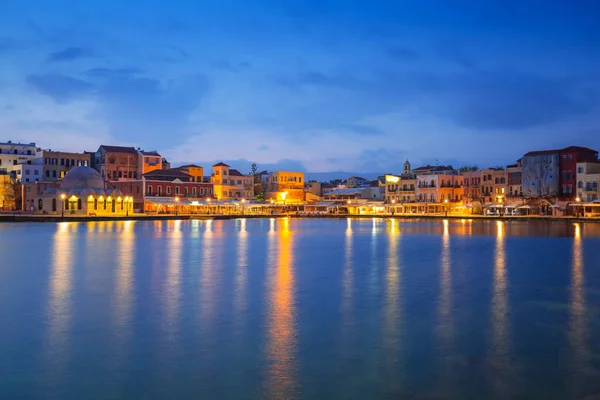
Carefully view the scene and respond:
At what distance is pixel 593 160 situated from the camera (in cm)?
7231

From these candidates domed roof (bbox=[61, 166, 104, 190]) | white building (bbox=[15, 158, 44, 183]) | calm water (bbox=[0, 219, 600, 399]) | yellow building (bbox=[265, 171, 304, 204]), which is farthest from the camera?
yellow building (bbox=[265, 171, 304, 204])

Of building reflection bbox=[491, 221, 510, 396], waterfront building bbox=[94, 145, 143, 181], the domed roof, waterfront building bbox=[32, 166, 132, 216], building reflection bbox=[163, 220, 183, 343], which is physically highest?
waterfront building bbox=[94, 145, 143, 181]

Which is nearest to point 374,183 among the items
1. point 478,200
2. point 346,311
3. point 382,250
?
point 478,200

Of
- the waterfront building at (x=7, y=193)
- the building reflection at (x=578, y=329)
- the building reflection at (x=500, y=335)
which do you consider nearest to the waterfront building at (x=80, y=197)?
the waterfront building at (x=7, y=193)

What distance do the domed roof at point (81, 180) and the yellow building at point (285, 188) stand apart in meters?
36.0

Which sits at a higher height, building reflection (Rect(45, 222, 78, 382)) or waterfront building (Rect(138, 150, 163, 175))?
Result: waterfront building (Rect(138, 150, 163, 175))

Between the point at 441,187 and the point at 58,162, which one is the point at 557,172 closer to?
the point at 441,187

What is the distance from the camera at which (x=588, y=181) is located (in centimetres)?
6950

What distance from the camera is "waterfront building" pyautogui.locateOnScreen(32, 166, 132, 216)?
2938 inches

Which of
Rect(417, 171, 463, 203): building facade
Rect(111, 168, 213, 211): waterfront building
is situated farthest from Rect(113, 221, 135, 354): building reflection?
Rect(417, 171, 463, 203): building facade

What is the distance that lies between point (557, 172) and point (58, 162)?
72198mm

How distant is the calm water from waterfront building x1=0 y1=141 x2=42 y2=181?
7174 centimetres

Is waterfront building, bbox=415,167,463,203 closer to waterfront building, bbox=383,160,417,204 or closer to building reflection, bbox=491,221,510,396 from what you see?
waterfront building, bbox=383,160,417,204

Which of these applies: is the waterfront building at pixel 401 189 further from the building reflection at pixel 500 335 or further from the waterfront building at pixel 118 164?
the building reflection at pixel 500 335
